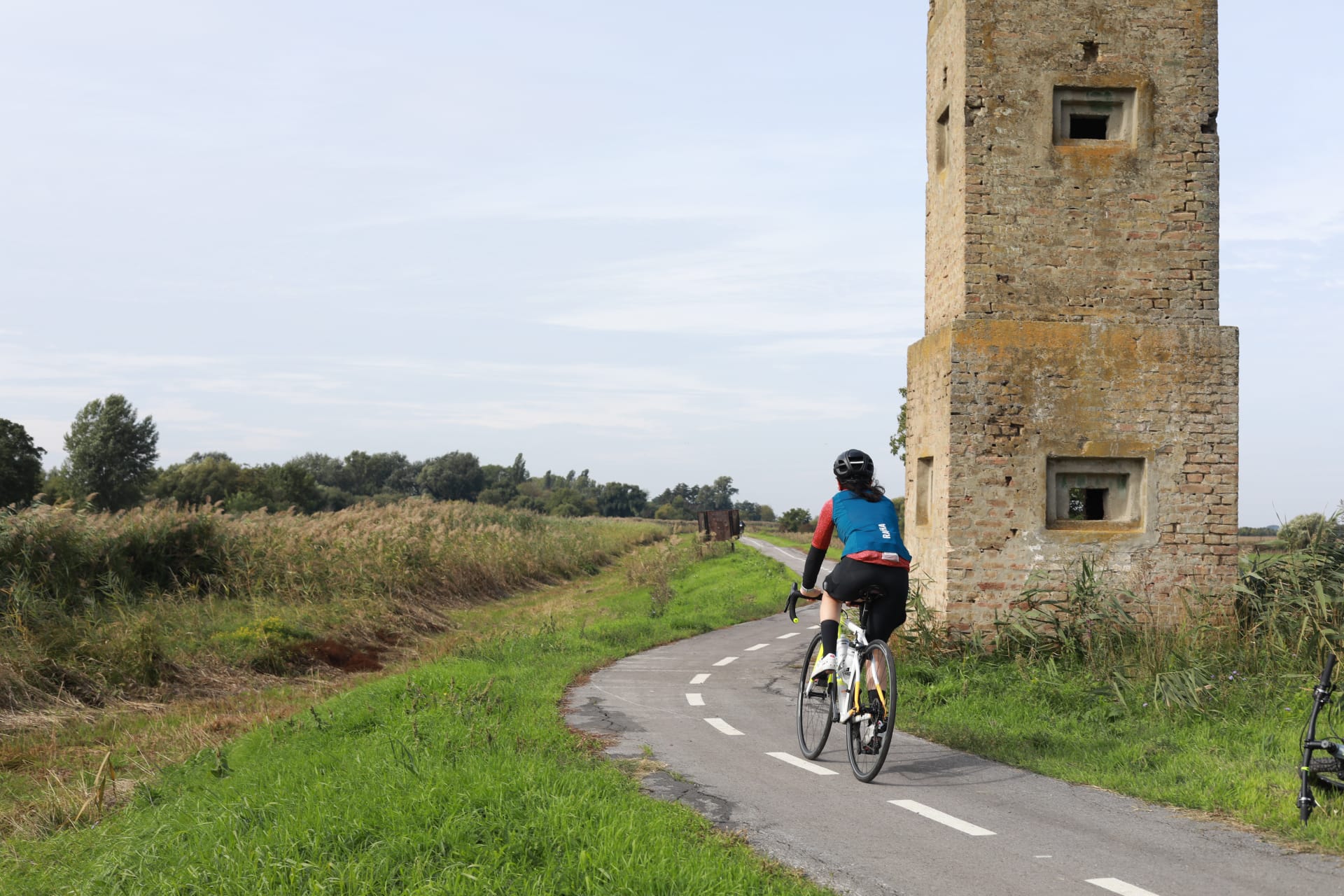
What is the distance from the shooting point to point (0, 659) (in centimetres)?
1277

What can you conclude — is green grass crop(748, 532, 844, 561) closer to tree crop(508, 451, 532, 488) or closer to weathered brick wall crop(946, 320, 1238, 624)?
weathered brick wall crop(946, 320, 1238, 624)

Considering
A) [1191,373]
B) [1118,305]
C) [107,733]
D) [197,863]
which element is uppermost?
[1118,305]

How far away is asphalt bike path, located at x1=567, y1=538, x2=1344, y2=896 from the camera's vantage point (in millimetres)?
5152

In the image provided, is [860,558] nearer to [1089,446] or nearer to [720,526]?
[1089,446]

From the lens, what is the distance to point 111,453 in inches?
2931

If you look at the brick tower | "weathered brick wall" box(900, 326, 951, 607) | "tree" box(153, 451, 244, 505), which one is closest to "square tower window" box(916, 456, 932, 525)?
"weathered brick wall" box(900, 326, 951, 607)

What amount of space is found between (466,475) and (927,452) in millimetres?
117478

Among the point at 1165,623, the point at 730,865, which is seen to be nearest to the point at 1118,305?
the point at 1165,623

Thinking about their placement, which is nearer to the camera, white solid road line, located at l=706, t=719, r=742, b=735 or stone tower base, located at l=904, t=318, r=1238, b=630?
white solid road line, located at l=706, t=719, r=742, b=735

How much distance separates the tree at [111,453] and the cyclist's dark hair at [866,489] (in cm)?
7596

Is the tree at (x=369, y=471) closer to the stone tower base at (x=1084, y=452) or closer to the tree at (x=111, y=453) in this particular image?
the tree at (x=111, y=453)

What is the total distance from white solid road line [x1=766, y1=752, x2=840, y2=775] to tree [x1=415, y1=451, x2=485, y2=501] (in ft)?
383

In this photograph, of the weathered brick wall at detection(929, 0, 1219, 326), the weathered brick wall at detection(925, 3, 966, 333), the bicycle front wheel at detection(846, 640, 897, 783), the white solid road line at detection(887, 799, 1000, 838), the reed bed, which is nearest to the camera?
the white solid road line at detection(887, 799, 1000, 838)

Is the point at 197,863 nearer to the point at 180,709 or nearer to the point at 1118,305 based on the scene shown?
the point at 180,709
